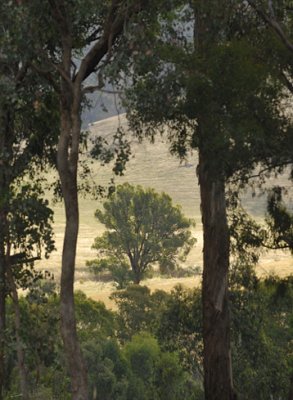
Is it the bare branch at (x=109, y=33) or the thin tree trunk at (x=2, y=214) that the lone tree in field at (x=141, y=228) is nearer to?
the thin tree trunk at (x=2, y=214)

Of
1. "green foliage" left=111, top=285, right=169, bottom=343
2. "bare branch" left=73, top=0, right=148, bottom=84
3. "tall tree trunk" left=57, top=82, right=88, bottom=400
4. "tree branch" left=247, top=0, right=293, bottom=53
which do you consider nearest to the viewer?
"tall tree trunk" left=57, top=82, right=88, bottom=400

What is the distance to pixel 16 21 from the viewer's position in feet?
51.0

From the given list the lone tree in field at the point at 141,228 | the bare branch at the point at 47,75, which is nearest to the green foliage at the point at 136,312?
the lone tree in field at the point at 141,228

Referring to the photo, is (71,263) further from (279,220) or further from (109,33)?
(279,220)

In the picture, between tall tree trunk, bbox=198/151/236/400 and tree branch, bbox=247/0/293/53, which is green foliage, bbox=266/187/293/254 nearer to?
tall tree trunk, bbox=198/151/236/400

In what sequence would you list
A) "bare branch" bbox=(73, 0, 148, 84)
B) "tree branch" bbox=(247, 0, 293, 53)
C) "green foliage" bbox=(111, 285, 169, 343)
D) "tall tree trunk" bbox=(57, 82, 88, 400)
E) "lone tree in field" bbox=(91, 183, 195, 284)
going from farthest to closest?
"lone tree in field" bbox=(91, 183, 195, 284), "green foliage" bbox=(111, 285, 169, 343), "tree branch" bbox=(247, 0, 293, 53), "bare branch" bbox=(73, 0, 148, 84), "tall tree trunk" bbox=(57, 82, 88, 400)

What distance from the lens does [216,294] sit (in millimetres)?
19766

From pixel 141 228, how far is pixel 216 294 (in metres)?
60.0

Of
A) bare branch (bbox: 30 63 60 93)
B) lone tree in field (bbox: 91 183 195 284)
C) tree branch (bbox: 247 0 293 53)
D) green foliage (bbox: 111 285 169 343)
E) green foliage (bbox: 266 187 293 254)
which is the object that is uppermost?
tree branch (bbox: 247 0 293 53)

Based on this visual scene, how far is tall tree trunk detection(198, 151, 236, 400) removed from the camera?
19609 millimetres

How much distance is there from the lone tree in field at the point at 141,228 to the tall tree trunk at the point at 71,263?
62.6m

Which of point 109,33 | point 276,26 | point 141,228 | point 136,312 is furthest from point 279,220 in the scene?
point 141,228

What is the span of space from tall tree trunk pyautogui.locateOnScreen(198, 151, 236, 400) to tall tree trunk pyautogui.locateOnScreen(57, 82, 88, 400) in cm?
412

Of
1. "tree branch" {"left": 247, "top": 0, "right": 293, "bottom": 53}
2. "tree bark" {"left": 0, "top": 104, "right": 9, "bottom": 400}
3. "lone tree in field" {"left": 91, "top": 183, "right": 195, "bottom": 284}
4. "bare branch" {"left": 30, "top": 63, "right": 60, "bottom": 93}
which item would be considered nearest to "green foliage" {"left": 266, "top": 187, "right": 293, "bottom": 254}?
"tree branch" {"left": 247, "top": 0, "right": 293, "bottom": 53}
